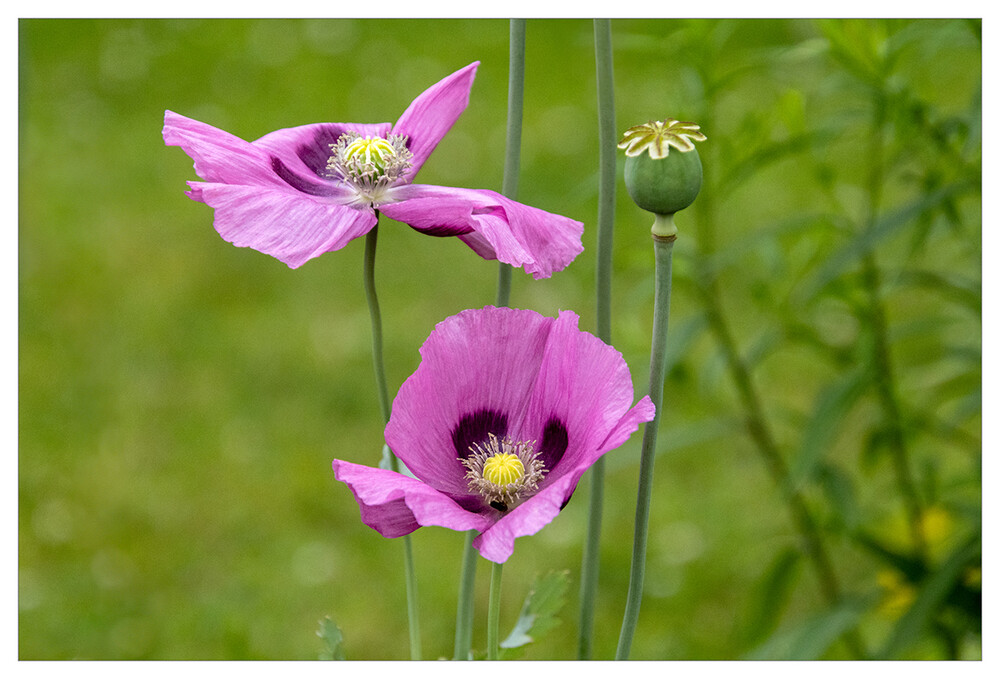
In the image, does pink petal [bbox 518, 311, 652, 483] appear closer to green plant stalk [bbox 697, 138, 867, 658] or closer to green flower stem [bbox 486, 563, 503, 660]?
green flower stem [bbox 486, 563, 503, 660]

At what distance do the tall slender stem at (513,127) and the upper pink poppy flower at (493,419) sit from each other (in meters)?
0.02

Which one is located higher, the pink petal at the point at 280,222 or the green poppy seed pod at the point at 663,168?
the green poppy seed pod at the point at 663,168

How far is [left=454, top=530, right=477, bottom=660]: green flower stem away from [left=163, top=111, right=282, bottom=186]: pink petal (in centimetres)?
17

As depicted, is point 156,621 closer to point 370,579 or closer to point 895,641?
point 370,579

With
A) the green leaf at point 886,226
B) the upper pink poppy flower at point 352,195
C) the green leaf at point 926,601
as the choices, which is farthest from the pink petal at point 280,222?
the green leaf at point 926,601

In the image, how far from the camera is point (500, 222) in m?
0.37

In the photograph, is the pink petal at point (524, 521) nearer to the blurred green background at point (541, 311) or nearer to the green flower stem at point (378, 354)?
the green flower stem at point (378, 354)

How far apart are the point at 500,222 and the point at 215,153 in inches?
4.5

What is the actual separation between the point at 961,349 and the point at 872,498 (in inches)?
20.4

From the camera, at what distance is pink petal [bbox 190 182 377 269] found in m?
0.35

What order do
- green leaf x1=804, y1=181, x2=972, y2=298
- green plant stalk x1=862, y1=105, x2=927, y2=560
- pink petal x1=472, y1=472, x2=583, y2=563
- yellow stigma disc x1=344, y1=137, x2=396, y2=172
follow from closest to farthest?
pink petal x1=472, y1=472, x2=583, y2=563 → yellow stigma disc x1=344, y1=137, x2=396, y2=172 → green leaf x1=804, y1=181, x2=972, y2=298 → green plant stalk x1=862, y1=105, x2=927, y2=560

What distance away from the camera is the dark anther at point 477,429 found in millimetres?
411

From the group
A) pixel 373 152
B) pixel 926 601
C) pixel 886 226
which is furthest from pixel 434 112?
A: pixel 926 601

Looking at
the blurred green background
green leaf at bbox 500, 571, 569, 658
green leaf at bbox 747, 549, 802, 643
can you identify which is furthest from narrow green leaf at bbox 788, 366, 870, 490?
green leaf at bbox 500, 571, 569, 658
